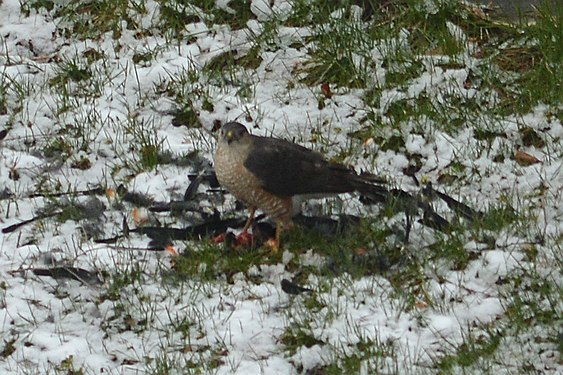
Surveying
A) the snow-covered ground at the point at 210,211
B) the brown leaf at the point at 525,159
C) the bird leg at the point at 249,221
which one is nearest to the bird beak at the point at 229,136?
the bird leg at the point at 249,221

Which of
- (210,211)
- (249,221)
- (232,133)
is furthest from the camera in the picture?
(210,211)

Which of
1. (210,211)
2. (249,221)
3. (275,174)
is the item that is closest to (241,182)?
(275,174)

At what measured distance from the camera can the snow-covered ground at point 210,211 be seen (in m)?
5.71

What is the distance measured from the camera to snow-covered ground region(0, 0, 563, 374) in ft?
18.7

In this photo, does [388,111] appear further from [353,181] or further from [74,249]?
[74,249]

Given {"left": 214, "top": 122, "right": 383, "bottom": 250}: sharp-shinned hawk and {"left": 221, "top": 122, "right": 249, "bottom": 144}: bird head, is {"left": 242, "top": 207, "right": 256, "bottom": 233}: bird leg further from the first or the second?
{"left": 221, "top": 122, "right": 249, "bottom": 144}: bird head

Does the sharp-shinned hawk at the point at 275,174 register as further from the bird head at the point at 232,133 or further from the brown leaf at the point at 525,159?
the brown leaf at the point at 525,159

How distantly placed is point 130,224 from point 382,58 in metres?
2.35

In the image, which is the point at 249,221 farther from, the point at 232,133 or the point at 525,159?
the point at 525,159

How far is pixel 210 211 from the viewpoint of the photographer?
23.1ft

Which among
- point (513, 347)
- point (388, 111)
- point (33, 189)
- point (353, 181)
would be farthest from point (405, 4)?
point (513, 347)

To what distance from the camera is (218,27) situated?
348 inches

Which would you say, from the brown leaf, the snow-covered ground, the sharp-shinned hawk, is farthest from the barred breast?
the brown leaf

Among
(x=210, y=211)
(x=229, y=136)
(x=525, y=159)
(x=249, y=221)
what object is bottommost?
(x=249, y=221)
